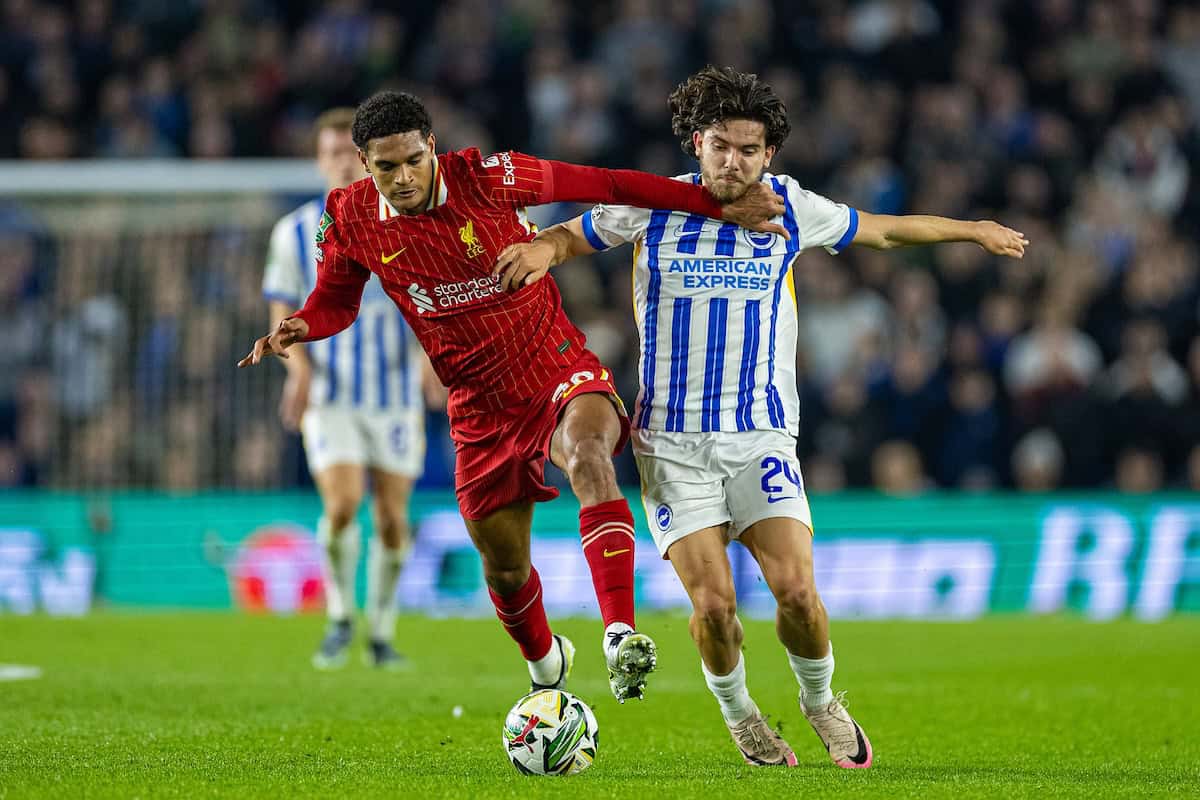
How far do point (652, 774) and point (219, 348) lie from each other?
8692 millimetres

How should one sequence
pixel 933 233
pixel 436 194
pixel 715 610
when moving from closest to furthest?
pixel 715 610 → pixel 436 194 → pixel 933 233

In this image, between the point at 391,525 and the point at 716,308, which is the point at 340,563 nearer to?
the point at 391,525

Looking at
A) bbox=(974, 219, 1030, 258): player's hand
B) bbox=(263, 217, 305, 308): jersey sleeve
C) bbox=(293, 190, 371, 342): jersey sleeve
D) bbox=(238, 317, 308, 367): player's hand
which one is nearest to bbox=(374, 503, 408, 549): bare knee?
bbox=(263, 217, 305, 308): jersey sleeve

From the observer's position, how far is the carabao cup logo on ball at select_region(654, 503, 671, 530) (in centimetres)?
578

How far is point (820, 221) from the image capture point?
6.05m

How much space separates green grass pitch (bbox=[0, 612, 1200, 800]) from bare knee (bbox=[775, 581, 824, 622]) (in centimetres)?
49

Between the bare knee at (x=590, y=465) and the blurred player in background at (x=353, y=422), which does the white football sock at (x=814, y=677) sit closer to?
the bare knee at (x=590, y=465)

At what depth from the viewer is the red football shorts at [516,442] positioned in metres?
5.89

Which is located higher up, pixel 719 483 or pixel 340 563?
pixel 719 483

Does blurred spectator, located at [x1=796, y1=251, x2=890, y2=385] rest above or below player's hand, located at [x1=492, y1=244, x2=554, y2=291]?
below

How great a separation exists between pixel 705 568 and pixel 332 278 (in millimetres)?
1637

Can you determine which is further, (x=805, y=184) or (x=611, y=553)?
(x=805, y=184)

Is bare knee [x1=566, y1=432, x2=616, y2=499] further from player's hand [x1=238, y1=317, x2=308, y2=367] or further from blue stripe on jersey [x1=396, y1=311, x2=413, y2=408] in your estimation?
blue stripe on jersey [x1=396, y1=311, x2=413, y2=408]

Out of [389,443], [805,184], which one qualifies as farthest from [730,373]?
[805,184]
